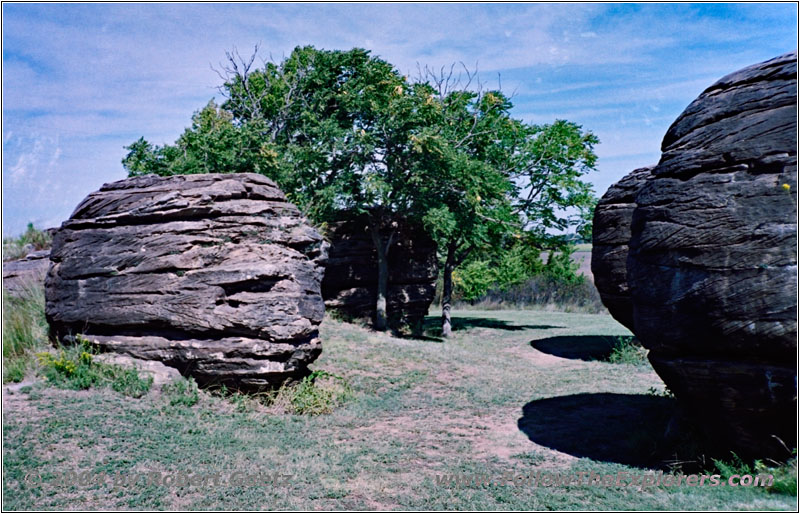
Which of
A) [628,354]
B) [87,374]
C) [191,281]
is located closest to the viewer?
[87,374]

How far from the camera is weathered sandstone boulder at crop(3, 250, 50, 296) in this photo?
40.8 ft

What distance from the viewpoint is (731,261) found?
5.91m

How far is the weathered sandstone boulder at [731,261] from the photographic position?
5.73 metres

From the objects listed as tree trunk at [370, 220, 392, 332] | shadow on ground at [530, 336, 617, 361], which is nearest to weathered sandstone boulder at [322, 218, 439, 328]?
tree trunk at [370, 220, 392, 332]

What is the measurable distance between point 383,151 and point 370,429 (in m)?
10.6

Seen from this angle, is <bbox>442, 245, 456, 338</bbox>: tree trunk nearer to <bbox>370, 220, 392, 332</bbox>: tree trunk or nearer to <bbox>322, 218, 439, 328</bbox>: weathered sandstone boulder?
<bbox>322, 218, 439, 328</bbox>: weathered sandstone boulder

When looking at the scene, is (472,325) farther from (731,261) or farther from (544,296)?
(731,261)

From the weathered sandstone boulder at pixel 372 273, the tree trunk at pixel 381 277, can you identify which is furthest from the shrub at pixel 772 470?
the weathered sandstone boulder at pixel 372 273

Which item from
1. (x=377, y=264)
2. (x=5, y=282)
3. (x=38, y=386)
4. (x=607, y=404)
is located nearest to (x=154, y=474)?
(x=38, y=386)

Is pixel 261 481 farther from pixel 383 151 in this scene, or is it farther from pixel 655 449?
pixel 383 151

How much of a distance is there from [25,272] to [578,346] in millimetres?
13384

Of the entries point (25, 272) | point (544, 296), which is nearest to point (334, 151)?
point (25, 272)

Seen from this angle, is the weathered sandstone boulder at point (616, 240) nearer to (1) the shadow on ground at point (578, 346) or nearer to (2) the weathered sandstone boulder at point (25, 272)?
(1) the shadow on ground at point (578, 346)

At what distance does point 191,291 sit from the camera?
30.6 feet
